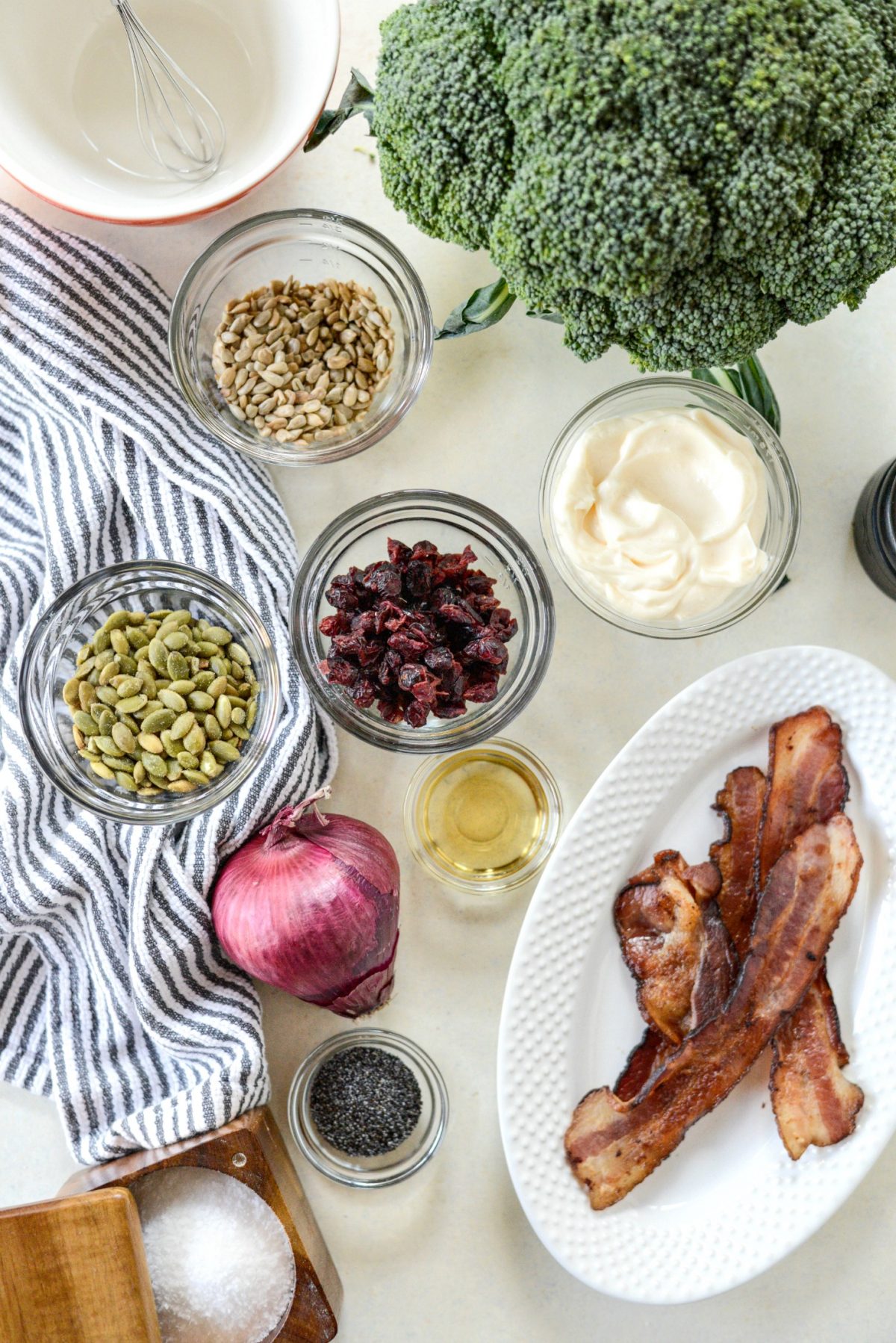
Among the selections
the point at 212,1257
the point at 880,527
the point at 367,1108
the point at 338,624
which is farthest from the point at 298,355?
the point at 212,1257

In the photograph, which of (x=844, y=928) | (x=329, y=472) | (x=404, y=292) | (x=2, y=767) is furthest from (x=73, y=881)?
(x=844, y=928)

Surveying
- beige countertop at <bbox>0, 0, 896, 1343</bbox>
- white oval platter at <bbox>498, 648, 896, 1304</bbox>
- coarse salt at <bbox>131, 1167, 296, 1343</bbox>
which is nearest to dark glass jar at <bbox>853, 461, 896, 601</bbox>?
beige countertop at <bbox>0, 0, 896, 1343</bbox>

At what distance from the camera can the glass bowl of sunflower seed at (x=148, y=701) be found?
1104 mm

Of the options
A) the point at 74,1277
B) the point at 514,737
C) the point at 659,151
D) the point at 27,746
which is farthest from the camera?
the point at 514,737

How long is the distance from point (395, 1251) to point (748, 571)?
0.92 metres

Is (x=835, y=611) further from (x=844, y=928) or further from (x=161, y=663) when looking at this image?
(x=161, y=663)

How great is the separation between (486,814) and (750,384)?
61 cm

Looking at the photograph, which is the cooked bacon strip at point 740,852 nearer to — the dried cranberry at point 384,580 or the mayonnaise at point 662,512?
the mayonnaise at point 662,512

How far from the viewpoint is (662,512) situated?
1.14m

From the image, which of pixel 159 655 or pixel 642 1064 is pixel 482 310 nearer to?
pixel 159 655

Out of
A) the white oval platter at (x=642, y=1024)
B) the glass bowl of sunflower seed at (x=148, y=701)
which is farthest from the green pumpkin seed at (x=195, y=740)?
the white oval platter at (x=642, y=1024)

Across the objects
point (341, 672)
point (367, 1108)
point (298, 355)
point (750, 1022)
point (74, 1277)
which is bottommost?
point (74, 1277)

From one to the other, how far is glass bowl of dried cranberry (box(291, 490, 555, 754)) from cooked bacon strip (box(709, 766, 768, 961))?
30 centimetres

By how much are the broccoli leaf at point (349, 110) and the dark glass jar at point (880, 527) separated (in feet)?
2.34
